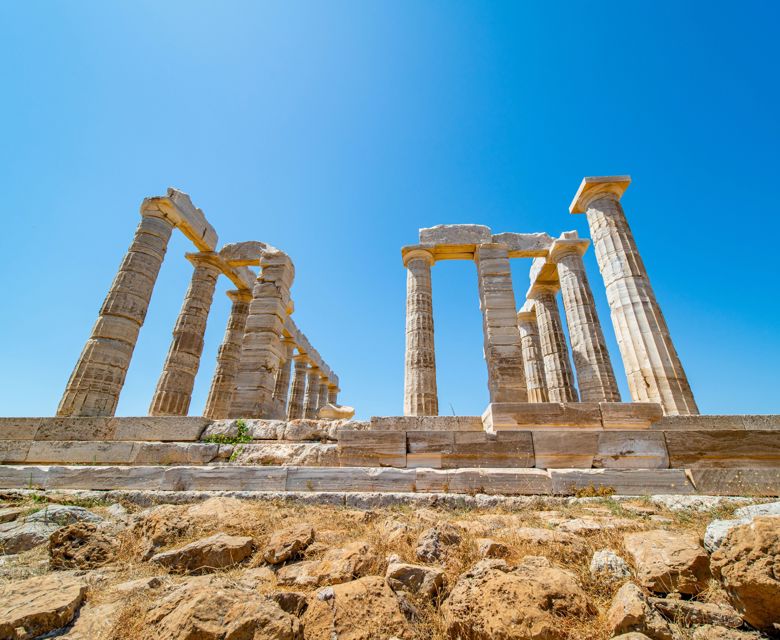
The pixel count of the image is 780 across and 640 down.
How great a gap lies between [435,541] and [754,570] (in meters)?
2.32

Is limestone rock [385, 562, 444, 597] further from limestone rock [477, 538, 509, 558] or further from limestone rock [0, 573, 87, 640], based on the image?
limestone rock [0, 573, 87, 640]

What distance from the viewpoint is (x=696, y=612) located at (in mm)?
2375

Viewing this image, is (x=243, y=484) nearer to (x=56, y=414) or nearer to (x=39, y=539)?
(x=39, y=539)

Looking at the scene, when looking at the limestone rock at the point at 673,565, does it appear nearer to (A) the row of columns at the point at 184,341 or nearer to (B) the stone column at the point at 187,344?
(A) the row of columns at the point at 184,341

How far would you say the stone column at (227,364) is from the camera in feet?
50.1

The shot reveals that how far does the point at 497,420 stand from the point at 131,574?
5.87 metres

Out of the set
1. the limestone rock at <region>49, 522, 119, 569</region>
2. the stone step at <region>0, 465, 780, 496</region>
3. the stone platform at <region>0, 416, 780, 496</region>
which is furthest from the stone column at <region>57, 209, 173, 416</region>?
the limestone rock at <region>49, 522, 119, 569</region>

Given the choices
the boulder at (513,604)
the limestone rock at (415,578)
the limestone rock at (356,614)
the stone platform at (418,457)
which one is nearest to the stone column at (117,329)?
the stone platform at (418,457)

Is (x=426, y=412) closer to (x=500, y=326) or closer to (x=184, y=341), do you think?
(x=500, y=326)

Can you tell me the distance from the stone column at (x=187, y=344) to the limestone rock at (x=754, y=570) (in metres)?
13.9

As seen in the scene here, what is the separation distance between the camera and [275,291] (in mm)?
12758

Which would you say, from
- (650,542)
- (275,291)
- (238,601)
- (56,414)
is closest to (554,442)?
(650,542)

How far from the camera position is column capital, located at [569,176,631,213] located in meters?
11.9

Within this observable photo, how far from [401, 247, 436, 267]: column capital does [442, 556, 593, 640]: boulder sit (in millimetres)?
12164
